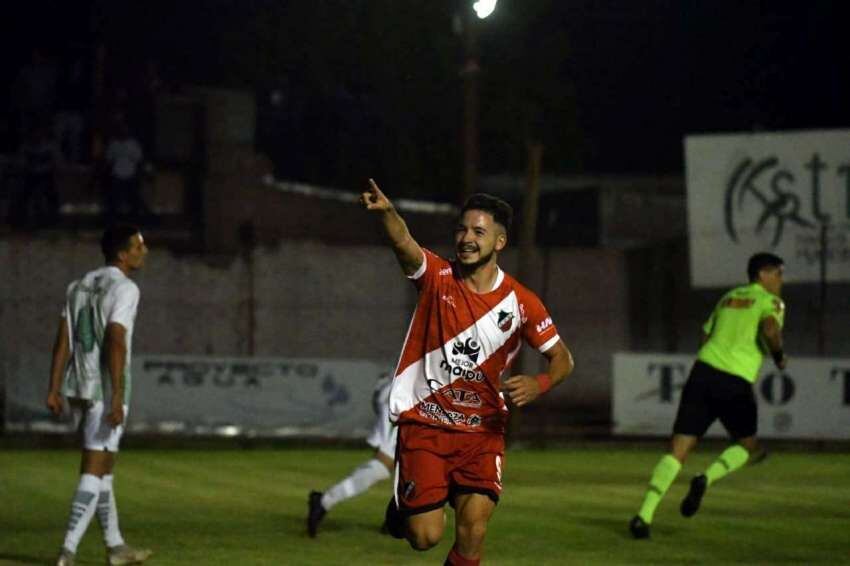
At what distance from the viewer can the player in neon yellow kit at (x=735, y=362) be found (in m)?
14.1

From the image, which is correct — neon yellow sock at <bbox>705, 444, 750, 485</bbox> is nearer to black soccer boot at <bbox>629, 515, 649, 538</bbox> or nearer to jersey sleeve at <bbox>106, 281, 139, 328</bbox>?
black soccer boot at <bbox>629, 515, 649, 538</bbox>

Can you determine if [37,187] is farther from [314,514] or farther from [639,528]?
[639,528]

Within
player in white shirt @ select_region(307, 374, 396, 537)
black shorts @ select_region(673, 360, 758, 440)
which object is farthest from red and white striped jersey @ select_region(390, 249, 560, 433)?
black shorts @ select_region(673, 360, 758, 440)

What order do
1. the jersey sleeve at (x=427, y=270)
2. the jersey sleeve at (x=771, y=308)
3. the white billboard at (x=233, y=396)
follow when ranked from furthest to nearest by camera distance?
1. the white billboard at (x=233, y=396)
2. the jersey sleeve at (x=771, y=308)
3. the jersey sleeve at (x=427, y=270)

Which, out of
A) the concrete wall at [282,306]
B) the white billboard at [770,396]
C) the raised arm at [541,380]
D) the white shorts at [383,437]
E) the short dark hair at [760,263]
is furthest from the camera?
the concrete wall at [282,306]

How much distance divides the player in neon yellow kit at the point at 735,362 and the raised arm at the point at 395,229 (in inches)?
225

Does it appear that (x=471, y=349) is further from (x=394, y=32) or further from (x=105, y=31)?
(x=394, y=32)

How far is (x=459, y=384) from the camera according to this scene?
893 centimetres

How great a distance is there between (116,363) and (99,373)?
0.18 metres

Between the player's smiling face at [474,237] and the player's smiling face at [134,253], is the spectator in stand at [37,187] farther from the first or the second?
the player's smiling face at [474,237]

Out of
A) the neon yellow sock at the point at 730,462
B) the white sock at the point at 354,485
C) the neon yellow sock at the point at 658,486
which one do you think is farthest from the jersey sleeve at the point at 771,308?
the white sock at the point at 354,485

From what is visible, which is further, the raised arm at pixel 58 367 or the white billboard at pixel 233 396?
the white billboard at pixel 233 396

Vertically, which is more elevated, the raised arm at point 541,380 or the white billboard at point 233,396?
the raised arm at point 541,380

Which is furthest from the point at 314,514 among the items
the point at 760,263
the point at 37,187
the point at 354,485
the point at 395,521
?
the point at 37,187
